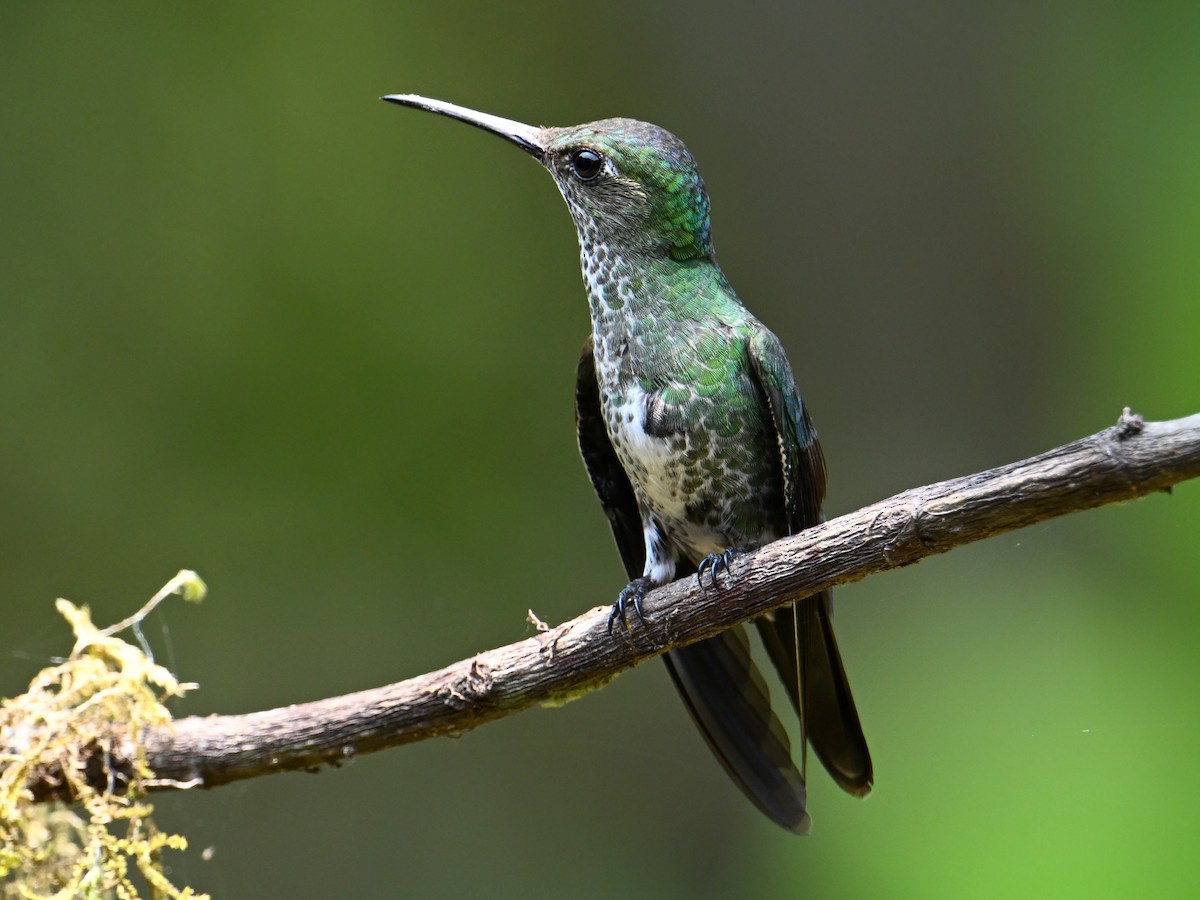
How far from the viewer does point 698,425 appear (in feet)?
6.14

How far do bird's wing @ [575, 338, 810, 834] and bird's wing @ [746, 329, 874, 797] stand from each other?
0.39 ft

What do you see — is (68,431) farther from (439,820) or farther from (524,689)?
A: (524,689)

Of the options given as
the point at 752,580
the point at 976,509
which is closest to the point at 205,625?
the point at 752,580

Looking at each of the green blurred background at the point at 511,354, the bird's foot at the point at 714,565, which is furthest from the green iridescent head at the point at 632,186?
the green blurred background at the point at 511,354

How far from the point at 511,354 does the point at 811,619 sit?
1.97 m

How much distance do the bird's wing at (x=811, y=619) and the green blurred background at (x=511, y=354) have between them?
1.25 meters

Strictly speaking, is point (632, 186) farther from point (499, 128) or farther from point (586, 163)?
point (499, 128)

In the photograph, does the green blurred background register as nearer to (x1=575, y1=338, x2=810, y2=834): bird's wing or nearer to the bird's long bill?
(x1=575, y1=338, x2=810, y2=834): bird's wing

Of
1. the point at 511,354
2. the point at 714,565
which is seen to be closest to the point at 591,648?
the point at 714,565

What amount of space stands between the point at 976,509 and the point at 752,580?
0.35 metres

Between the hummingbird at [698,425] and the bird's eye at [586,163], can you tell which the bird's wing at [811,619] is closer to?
the hummingbird at [698,425]

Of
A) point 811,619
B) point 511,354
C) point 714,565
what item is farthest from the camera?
point 511,354

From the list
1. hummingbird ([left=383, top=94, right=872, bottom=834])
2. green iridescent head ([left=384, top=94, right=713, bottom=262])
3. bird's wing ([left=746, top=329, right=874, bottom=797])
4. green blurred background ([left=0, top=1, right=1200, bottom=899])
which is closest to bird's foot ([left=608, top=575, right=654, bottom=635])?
hummingbird ([left=383, top=94, right=872, bottom=834])

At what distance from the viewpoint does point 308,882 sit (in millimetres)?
3520
